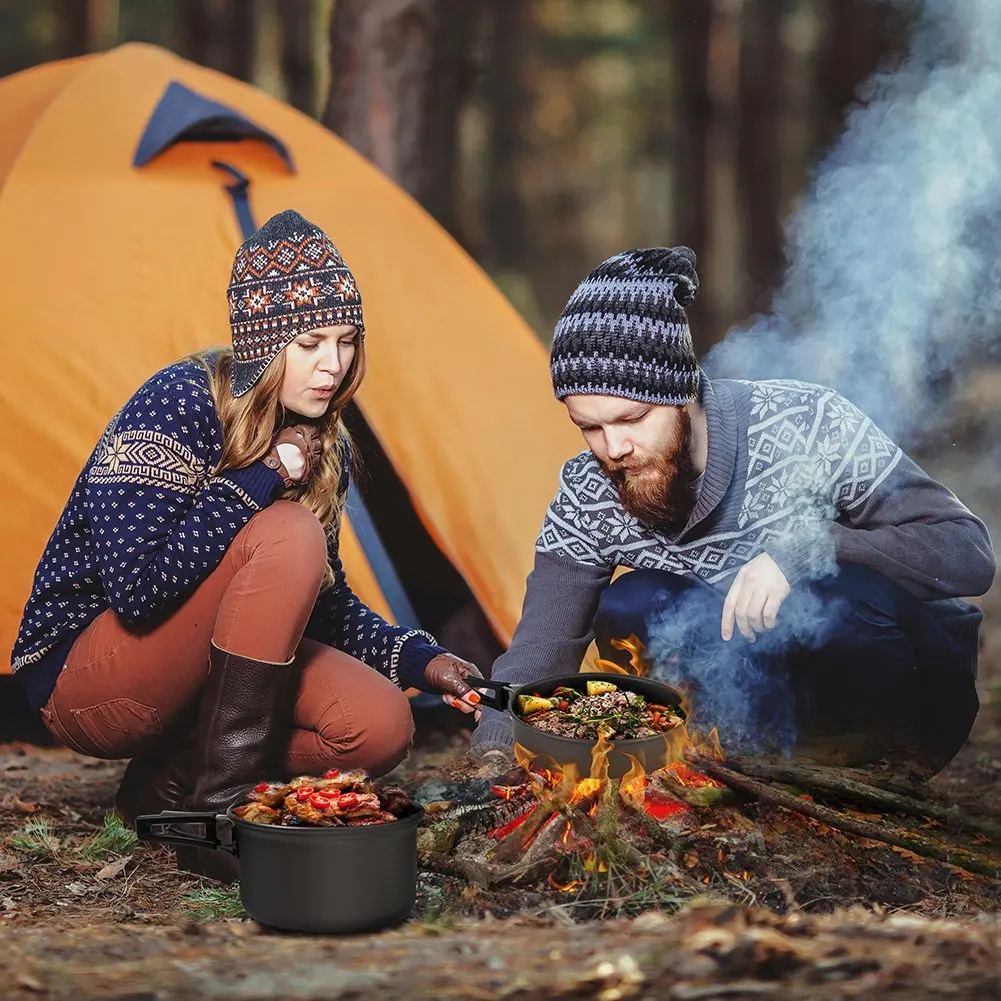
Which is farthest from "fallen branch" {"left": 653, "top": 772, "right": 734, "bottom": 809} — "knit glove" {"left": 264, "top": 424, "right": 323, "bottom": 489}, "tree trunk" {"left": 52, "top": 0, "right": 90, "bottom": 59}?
"tree trunk" {"left": 52, "top": 0, "right": 90, "bottom": 59}

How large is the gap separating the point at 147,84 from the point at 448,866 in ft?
8.19

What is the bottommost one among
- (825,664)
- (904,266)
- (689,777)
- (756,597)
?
(689,777)

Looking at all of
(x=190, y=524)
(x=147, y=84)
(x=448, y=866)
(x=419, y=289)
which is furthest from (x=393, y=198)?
(x=448, y=866)

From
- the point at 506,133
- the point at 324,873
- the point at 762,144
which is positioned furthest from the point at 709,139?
the point at 324,873

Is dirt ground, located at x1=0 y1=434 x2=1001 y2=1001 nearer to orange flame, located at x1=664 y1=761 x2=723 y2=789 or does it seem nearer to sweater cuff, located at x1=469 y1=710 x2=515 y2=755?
orange flame, located at x1=664 y1=761 x2=723 y2=789

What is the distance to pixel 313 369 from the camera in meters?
3.32

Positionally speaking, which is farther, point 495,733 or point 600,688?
point 495,733

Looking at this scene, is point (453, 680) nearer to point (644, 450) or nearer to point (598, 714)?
point (598, 714)

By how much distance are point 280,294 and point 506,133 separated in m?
→ 2.64

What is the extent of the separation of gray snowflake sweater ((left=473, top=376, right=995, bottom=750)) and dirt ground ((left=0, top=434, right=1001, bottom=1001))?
810mm

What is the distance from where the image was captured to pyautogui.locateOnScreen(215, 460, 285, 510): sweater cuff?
123 inches

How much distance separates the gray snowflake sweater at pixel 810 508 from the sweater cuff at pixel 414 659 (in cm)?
20

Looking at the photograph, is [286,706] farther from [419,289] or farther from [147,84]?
[147,84]

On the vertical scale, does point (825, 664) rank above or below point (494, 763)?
above
